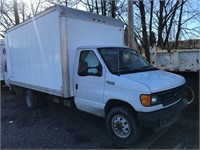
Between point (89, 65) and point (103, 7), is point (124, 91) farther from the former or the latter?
point (103, 7)

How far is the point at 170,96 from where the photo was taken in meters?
4.82

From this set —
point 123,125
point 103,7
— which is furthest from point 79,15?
point 103,7

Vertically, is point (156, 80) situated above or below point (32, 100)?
above

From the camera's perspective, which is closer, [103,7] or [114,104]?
[114,104]

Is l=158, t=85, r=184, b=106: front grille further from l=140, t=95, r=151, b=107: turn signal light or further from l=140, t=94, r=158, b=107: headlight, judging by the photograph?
l=140, t=95, r=151, b=107: turn signal light

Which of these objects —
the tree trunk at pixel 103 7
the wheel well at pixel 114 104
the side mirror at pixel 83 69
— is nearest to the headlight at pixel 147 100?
the wheel well at pixel 114 104

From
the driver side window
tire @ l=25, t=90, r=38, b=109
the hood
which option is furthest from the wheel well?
tire @ l=25, t=90, r=38, b=109

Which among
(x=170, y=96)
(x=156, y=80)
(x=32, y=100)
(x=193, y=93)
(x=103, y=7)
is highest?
(x=103, y=7)

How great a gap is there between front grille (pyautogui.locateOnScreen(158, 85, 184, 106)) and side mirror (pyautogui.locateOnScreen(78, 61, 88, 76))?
6.04 ft

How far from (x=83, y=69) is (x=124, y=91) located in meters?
1.28

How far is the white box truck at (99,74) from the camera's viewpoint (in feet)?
15.0

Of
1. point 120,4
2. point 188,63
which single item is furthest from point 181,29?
point 188,63

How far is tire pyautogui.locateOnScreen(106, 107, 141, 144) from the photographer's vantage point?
4.62m

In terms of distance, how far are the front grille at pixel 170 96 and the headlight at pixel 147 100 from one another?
0.60 ft
